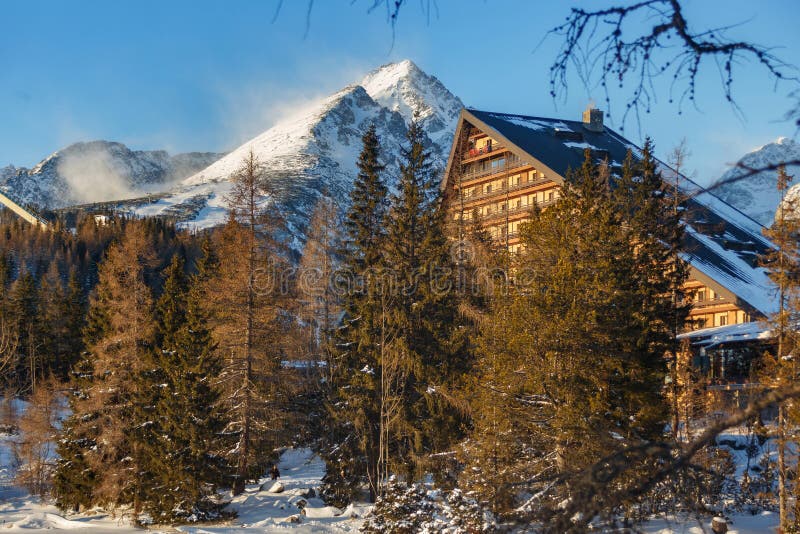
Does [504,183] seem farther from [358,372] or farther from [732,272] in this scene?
[358,372]

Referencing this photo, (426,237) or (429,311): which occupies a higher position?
Result: (426,237)

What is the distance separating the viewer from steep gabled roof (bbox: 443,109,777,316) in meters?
34.3

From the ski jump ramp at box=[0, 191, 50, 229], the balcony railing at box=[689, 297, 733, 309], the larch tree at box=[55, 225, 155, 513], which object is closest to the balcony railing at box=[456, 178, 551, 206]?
the balcony railing at box=[689, 297, 733, 309]

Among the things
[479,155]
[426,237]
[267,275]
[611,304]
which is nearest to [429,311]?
[426,237]

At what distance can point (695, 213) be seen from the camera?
41.9 metres

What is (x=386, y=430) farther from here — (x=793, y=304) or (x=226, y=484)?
(x=793, y=304)

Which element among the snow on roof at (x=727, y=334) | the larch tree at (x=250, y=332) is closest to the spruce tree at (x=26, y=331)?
the larch tree at (x=250, y=332)

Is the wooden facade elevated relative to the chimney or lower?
lower

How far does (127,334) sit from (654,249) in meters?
22.6

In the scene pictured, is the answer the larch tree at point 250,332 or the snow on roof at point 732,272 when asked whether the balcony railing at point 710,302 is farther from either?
the larch tree at point 250,332

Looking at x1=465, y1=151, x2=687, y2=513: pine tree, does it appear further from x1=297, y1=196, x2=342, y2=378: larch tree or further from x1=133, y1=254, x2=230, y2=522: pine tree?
x1=297, y1=196, x2=342, y2=378: larch tree

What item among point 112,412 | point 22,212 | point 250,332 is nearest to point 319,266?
point 250,332

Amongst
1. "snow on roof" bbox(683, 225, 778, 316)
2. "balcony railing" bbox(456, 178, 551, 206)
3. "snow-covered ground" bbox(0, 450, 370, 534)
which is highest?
"balcony railing" bbox(456, 178, 551, 206)

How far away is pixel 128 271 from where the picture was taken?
101ft
